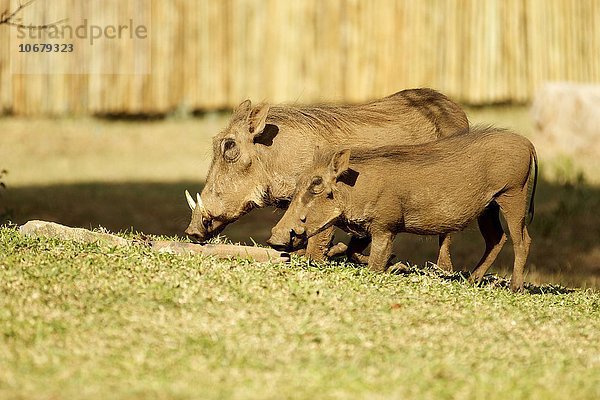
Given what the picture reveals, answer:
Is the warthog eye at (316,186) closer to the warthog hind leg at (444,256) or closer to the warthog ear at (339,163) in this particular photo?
the warthog ear at (339,163)

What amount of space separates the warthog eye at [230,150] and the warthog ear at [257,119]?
15 centimetres

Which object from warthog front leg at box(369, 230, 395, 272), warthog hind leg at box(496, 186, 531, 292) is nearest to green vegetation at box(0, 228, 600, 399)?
warthog front leg at box(369, 230, 395, 272)

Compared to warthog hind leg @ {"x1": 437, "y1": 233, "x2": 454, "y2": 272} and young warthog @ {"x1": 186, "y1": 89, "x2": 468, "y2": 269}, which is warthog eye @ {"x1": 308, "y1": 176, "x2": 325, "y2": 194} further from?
warthog hind leg @ {"x1": 437, "y1": 233, "x2": 454, "y2": 272}

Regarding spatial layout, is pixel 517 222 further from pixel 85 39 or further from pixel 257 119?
pixel 85 39

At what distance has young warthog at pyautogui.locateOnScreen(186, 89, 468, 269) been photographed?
7.26 meters

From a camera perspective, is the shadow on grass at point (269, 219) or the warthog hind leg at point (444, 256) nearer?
the warthog hind leg at point (444, 256)

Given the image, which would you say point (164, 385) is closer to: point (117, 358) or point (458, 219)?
point (117, 358)

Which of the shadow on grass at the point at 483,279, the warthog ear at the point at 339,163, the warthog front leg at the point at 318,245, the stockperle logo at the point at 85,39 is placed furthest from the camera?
the stockperle logo at the point at 85,39

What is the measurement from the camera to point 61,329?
17.1 feet

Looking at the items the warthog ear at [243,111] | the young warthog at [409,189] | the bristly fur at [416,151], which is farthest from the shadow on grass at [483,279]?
the warthog ear at [243,111]

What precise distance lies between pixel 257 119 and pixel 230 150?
Result: 279 mm

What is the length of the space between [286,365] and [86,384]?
2.98 feet

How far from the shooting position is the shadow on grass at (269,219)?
10.4 m

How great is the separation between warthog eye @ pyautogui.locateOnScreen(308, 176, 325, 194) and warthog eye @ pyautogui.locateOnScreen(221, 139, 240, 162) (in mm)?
771
